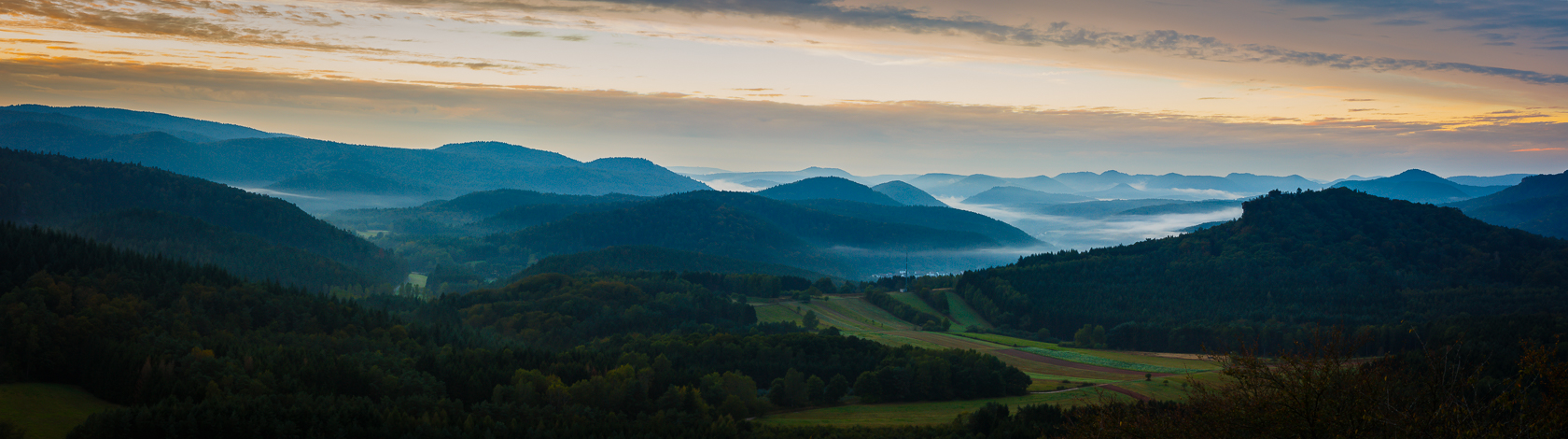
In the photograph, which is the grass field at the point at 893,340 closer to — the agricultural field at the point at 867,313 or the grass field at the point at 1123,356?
the agricultural field at the point at 867,313

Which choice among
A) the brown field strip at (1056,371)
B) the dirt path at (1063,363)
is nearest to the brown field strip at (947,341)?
the dirt path at (1063,363)

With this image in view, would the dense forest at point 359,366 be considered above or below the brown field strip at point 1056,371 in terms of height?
above

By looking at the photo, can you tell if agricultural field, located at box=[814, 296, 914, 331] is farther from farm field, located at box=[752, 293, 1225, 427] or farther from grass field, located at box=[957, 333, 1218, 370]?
grass field, located at box=[957, 333, 1218, 370]

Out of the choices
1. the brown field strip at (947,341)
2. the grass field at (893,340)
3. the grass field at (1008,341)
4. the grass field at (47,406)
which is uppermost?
the grass field at (47,406)

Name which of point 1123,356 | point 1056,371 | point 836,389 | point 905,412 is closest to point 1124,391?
point 905,412

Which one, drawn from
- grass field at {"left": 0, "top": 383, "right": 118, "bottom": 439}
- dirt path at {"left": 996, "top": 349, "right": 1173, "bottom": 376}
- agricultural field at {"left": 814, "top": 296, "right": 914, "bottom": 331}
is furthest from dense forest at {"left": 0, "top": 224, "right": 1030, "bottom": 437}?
agricultural field at {"left": 814, "top": 296, "right": 914, "bottom": 331}

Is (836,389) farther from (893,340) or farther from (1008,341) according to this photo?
(1008,341)

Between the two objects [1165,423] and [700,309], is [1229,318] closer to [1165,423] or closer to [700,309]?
[700,309]

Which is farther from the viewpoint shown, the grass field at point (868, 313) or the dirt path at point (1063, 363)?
the grass field at point (868, 313)
